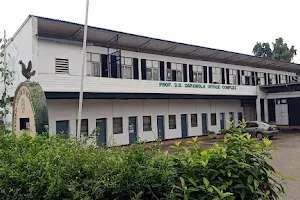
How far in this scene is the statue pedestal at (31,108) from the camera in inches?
359

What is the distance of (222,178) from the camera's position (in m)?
2.41

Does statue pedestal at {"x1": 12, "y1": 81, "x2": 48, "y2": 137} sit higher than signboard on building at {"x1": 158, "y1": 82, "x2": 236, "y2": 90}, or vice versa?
signboard on building at {"x1": 158, "y1": 82, "x2": 236, "y2": 90}

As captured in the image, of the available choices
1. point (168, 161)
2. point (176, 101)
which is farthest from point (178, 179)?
point (176, 101)

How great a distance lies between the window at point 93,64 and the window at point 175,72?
6225 millimetres

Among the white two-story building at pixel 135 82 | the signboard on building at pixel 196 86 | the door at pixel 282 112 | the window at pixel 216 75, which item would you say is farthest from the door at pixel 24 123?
the door at pixel 282 112

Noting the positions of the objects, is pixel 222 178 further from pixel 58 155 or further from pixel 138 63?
pixel 138 63

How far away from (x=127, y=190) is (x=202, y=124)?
21451 millimetres

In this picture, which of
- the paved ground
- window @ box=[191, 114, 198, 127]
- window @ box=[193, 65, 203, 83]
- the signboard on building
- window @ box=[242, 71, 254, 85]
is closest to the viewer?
the paved ground

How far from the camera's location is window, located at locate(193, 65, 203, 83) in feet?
75.0

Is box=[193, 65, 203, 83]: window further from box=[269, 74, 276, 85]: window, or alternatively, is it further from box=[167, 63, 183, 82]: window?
box=[269, 74, 276, 85]: window

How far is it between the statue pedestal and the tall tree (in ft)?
148

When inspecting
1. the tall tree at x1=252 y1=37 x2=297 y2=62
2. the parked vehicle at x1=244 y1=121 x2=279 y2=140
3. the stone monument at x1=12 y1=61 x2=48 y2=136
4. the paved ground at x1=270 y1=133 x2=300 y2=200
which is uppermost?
the tall tree at x1=252 y1=37 x2=297 y2=62

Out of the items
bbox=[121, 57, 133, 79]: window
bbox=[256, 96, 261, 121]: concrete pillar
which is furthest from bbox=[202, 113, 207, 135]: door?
bbox=[121, 57, 133, 79]: window

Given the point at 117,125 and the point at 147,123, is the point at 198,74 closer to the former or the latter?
the point at 147,123
